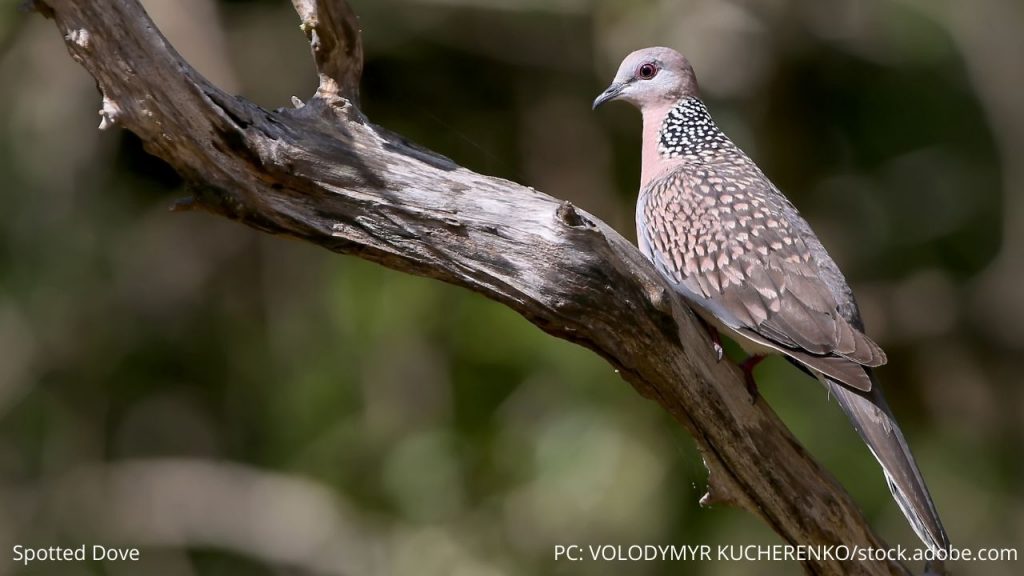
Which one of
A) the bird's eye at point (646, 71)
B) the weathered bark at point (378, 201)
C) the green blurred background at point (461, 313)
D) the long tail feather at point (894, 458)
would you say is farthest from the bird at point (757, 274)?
the green blurred background at point (461, 313)

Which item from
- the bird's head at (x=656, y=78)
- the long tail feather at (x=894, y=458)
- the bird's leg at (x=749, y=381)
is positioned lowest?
the long tail feather at (x=894, y=458)

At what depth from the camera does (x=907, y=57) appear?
7.74 m

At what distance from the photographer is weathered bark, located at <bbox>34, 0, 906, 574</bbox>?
106 inches

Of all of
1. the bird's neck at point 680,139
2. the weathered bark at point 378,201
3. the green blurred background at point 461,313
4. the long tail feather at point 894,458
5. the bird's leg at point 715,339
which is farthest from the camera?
the green blurred background at point 461,313

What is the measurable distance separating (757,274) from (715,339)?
26 centimetres

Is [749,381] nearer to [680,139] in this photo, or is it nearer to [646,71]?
[680,139]

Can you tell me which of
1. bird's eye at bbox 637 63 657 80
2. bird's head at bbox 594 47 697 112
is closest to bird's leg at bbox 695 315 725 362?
bird's head at bbox 594 47 697 112

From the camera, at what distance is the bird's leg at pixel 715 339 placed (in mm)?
3377

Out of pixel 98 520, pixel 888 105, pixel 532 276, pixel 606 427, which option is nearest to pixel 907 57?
pixel 888 105

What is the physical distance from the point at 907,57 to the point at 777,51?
996 mm

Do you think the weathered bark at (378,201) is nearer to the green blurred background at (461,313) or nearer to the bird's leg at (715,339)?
the bird's leg at (715,339)

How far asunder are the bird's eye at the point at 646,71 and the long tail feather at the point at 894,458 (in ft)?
5.15

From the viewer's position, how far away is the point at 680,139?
421cm

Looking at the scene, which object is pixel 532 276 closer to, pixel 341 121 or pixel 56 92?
pixel 341 121
